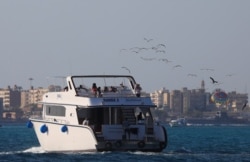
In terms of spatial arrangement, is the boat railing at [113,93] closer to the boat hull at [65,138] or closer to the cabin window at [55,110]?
the cabin window at [55,110]

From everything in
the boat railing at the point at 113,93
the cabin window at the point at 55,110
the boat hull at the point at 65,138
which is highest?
the boat railing at the point at 113,93

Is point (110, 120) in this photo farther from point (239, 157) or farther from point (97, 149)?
point (239, 157)

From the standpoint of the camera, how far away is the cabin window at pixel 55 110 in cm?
6092

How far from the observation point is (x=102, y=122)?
59.2 meters

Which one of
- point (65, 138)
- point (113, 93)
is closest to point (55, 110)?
point (65, 138)

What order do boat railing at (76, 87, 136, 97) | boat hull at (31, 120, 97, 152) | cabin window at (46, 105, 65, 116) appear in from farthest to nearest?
cabin window at (46, 105, 65, 116)
boat railing at (76, 87, 136, 97)
boat hull at (31, 120, 97, 152)

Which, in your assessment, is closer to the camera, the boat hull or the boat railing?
the boat hull

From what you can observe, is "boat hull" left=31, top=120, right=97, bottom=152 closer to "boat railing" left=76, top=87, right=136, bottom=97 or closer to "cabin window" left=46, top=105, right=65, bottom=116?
"cabin window" left=46, top=105, right=65, bottom=116

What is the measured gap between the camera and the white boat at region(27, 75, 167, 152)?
189 feet

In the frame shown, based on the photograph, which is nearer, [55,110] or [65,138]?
[65,138]

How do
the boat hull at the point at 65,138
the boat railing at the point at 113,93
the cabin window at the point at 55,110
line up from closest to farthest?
the boat hull at the point at 65,138 → the boat railing at the point at 113,93 → the cabin window at the point at 55,110

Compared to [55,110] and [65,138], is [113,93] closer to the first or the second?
[65,138]

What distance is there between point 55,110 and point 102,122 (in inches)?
149

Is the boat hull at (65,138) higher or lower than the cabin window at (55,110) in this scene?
lower
